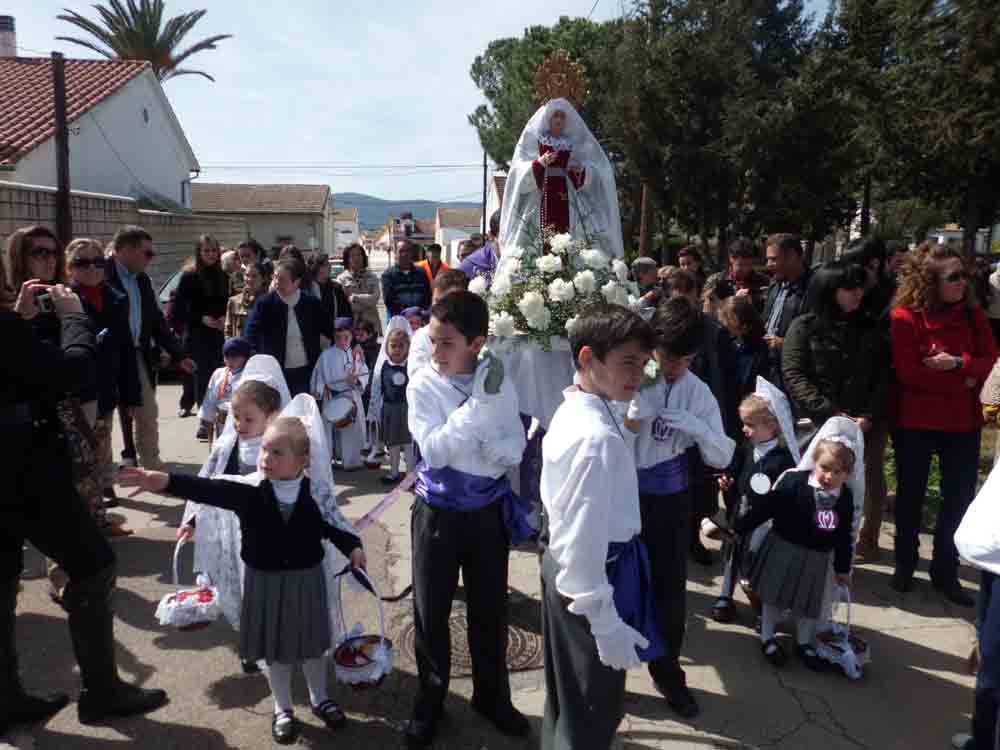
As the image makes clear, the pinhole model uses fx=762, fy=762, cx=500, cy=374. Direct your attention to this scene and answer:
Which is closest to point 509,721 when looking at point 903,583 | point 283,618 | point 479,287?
point 283,618

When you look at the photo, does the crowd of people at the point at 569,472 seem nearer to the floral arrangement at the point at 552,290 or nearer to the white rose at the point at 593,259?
the floral arrangement at the point at 552,290

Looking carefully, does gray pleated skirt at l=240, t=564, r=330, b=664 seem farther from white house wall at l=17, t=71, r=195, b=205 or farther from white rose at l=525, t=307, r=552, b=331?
white house wall at l=17, t=71, r=195, b=205

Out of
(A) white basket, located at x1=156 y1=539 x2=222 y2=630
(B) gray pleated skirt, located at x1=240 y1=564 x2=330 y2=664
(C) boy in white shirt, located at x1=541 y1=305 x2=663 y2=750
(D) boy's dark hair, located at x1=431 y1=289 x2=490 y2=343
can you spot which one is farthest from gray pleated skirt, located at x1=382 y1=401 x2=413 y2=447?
(C) boy in white shirt, located at x1=541 y1=305 x2=663 y2=750

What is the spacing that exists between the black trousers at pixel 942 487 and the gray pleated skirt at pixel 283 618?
Answer: 11.5 ft

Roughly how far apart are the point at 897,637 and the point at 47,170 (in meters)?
17.5

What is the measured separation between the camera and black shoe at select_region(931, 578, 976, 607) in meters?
4.45

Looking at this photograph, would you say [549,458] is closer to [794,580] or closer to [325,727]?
[325,727]

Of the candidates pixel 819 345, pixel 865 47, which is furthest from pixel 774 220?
pixel 819 345

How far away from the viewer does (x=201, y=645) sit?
383 cm

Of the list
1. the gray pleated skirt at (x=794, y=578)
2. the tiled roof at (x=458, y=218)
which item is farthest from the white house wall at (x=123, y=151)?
the tiled roof at (x=458, y=218)

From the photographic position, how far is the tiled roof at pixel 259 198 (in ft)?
154

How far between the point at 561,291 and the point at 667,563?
135 cm

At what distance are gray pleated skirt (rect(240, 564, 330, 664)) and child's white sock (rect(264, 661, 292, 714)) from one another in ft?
0.23

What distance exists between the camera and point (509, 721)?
3.11 m
